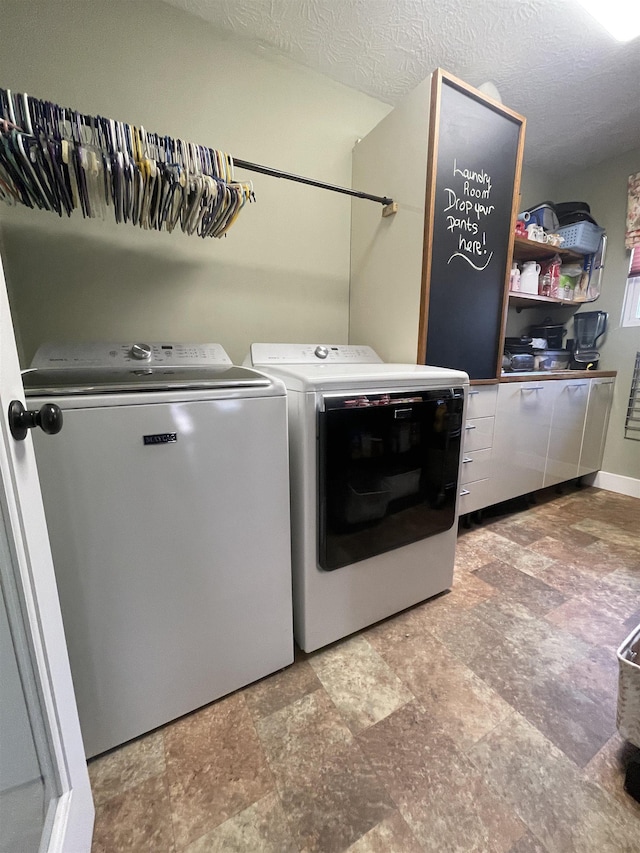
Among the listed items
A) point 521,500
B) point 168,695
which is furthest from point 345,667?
point 521,500

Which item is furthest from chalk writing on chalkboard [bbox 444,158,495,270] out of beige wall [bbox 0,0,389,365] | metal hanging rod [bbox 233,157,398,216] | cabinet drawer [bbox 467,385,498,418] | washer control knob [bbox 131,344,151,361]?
washer control knob [bbox 131,344,151,361]

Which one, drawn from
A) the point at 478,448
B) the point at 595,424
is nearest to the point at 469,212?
the point at 478,448

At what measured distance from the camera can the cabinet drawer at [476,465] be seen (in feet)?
6.24

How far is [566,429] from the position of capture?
2.41m

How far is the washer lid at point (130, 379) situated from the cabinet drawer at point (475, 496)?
4.73ft

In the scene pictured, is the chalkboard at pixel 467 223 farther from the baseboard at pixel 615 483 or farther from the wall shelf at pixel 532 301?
the baseboard at pixel 615 483

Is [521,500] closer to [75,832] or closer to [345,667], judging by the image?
[345,667]

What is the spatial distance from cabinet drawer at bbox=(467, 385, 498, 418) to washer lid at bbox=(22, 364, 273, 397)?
4.04ft

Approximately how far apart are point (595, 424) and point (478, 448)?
4.61 feet

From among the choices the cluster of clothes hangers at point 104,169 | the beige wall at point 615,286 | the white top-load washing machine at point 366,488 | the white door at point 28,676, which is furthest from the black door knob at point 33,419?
the beige wall at point 615,286

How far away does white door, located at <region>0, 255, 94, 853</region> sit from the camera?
56cm

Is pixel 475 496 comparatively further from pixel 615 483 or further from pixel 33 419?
pixel 33 419

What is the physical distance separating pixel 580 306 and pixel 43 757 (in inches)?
148

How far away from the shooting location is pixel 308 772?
2.95 feet
